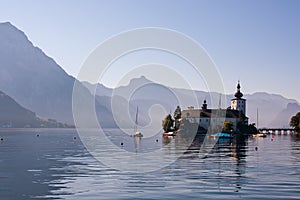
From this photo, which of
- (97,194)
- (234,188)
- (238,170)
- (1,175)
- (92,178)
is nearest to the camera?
(97,194)

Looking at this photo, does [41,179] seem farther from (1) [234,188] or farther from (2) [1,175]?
(1) [234,188]

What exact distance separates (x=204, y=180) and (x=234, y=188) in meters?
5.39

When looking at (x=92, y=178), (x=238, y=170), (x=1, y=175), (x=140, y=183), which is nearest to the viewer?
(x=140, y=183)

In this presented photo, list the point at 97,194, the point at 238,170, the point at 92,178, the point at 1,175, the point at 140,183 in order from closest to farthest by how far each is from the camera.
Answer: the point at 97,194 → the point at 140,183 → the point at 92,178 → the point at 1,175 → the point at 238,170

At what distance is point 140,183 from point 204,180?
6975 mm

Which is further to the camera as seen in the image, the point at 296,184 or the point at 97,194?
the point at 296,184

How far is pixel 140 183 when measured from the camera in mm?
41969

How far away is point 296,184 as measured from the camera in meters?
40.9

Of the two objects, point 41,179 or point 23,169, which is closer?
point 41,179

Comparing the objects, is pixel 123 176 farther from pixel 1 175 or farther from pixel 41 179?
pixel 1 175

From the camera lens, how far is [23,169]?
55.9m

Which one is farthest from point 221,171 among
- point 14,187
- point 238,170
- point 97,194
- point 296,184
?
point 14,187

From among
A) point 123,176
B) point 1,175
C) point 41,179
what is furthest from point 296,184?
point 1,175

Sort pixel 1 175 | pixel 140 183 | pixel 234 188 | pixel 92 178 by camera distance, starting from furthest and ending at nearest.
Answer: pixel 1 175 < pixel 92 178 < pixel 140 183 < pixel 234 188
